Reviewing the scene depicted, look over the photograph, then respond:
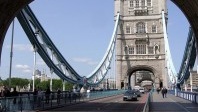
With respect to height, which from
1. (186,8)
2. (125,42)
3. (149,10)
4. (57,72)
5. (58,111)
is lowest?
(58,111)

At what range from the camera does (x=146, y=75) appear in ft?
417

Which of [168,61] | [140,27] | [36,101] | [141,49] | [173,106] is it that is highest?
[140,27]

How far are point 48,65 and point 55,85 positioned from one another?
270 ft

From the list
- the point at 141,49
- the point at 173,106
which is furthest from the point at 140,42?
the point at 173,106

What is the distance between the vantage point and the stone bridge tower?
95119mm

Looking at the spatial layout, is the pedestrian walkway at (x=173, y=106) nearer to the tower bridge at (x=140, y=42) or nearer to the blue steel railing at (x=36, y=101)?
the blue steel railing at (x=36, y=101)

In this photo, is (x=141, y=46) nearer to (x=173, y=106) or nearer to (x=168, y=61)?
(x=168, y=61)

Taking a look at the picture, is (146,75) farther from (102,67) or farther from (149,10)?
(102,67)

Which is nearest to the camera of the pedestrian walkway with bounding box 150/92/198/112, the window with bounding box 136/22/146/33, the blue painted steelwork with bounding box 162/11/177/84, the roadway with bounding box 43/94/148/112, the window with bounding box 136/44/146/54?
the roadway with bounding box 43/94/148/112

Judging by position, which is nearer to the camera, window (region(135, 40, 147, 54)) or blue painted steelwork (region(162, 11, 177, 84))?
blue painted steelwork (region(162, 11, 177, 84))

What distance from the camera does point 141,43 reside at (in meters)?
97.6

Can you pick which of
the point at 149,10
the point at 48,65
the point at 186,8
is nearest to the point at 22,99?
the point at 186,8

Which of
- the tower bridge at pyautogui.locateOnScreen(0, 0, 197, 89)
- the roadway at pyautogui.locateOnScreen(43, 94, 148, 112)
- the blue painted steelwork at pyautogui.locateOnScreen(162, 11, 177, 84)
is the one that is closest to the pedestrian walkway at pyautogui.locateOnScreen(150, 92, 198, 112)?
the roadway at pyautogui.locateOnScreen(43, 94, 148, 112)

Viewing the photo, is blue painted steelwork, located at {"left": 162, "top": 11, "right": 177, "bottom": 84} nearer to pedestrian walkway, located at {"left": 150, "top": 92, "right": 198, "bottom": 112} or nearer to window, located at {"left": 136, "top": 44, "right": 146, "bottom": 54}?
window, located at {"left": 136, "top": 44, "right": 146, "bottom": 54}
